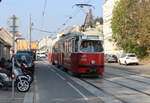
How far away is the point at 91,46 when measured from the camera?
2481 cm

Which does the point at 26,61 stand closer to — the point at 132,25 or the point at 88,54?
the point at 88,54

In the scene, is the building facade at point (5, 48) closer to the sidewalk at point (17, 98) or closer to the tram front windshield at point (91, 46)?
the tram front windshield at point (91, 46)

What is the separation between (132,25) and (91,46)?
3183 cm

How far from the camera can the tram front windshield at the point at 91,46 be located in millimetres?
24656

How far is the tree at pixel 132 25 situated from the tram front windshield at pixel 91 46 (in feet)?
90.0

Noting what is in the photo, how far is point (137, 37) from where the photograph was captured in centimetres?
5522

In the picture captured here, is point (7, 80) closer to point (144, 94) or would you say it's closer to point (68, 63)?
point (144, 94)

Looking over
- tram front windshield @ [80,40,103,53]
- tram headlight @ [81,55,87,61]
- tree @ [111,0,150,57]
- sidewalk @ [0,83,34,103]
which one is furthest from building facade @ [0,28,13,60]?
sidewalk @ [0,83,34,103]

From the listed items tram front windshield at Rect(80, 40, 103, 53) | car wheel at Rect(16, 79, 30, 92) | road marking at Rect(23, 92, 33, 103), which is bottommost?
road marking at Rect(23, 92, 33, 103)

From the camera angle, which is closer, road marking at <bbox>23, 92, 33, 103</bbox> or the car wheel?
road marking at <bbox>23, 92, 33, 103</bbox>

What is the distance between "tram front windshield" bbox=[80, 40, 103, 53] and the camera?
24656 millimetres

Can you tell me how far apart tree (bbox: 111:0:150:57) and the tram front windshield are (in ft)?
90.0

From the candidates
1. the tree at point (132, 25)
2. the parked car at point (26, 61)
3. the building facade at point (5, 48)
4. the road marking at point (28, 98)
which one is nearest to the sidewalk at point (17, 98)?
the road marking at point (28, 98)

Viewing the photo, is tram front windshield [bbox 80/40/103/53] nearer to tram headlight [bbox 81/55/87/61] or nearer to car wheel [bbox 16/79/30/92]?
tram headlight [bbox 81/55/87/61]
